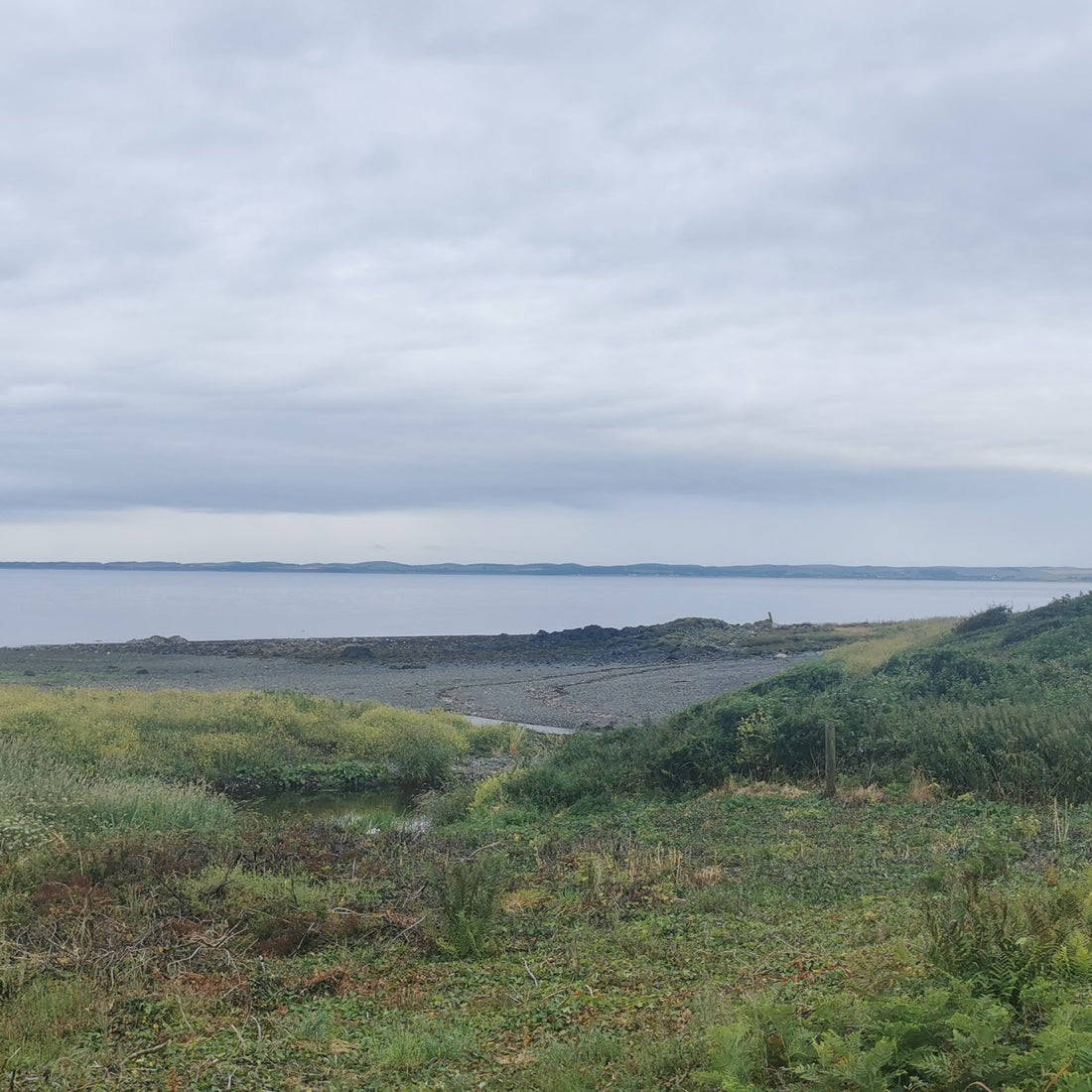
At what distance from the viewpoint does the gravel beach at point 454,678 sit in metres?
40.5

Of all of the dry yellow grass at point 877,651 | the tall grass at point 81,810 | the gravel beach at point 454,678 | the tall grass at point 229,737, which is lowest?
the gravel beach at point 454,678

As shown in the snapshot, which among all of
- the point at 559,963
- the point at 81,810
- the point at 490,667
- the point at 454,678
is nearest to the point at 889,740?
the point at 559,963

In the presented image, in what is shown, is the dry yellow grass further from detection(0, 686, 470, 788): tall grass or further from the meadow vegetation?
the meadow vegetation

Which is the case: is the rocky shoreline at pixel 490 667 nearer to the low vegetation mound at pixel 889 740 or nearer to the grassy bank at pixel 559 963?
the low vegetation mound at pixel 889 740

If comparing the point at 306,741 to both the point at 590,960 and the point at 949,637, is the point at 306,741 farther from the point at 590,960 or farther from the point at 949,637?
the point at 949,637

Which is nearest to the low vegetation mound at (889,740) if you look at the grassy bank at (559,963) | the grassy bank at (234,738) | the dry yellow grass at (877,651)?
the grassy bank at (559,963)

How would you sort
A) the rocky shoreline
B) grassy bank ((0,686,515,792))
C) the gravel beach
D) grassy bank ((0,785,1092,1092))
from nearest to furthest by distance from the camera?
grassy bank ((0,785,1092,1092)), grassy bank ((0,686,515,792)), the gravel beach, the rocky shoreline

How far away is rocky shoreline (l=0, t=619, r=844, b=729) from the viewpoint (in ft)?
138

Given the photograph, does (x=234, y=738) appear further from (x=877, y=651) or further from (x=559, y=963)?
(x=877, y=651)

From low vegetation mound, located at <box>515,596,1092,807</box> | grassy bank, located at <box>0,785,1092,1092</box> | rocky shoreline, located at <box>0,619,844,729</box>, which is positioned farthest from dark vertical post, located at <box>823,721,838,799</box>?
rocky shoreline, located at <box>0,619,844,729</box>

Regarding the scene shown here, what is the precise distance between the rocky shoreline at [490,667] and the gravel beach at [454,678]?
0.23ft

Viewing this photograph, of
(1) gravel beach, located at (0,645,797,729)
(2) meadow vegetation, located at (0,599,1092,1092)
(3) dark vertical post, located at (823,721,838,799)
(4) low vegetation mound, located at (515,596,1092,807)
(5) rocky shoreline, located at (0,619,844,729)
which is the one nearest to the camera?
(2) meadow vegetation, located at (0,599,1092,1092)

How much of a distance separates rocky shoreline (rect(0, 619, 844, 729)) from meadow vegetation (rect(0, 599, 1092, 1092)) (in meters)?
16.9

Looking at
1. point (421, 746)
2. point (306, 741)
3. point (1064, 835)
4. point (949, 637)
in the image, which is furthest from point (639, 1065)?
point (949, 637)
